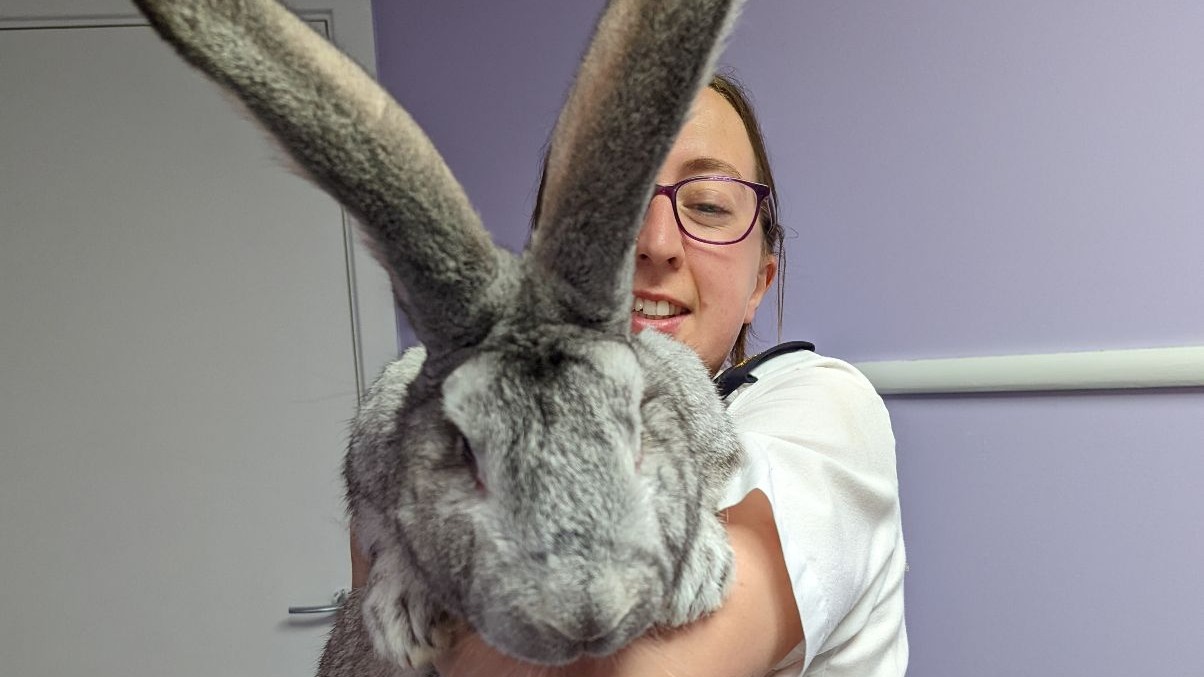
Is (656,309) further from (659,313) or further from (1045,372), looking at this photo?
(1045,372)

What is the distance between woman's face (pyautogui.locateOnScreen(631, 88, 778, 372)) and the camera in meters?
1.19

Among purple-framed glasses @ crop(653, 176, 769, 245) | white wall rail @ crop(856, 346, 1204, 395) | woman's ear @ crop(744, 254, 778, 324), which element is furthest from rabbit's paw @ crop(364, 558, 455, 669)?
white wall rail @ crop(856, 346, 1204, 395)

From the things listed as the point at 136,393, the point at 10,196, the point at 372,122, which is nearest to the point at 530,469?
the point at 372,122

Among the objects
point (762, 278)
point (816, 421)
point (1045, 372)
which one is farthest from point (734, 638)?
point (1045, 372)

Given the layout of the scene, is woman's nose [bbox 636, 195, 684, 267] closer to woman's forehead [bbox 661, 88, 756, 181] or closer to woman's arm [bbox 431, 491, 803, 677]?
woman's forehead [bbox 661, 88, 756, 181]

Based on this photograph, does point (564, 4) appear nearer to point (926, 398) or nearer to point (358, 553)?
point (926, 398)

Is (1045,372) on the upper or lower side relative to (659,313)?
lower

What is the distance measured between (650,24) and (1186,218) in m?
1.27

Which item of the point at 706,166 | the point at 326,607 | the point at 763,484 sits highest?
the point at 706,166

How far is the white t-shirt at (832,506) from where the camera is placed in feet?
2.44

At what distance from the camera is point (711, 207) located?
1213 millimetres

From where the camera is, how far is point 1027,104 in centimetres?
150

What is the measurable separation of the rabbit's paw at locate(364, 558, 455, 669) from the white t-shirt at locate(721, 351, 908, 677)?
1.03 feet

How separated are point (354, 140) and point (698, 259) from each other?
737 millimetres
